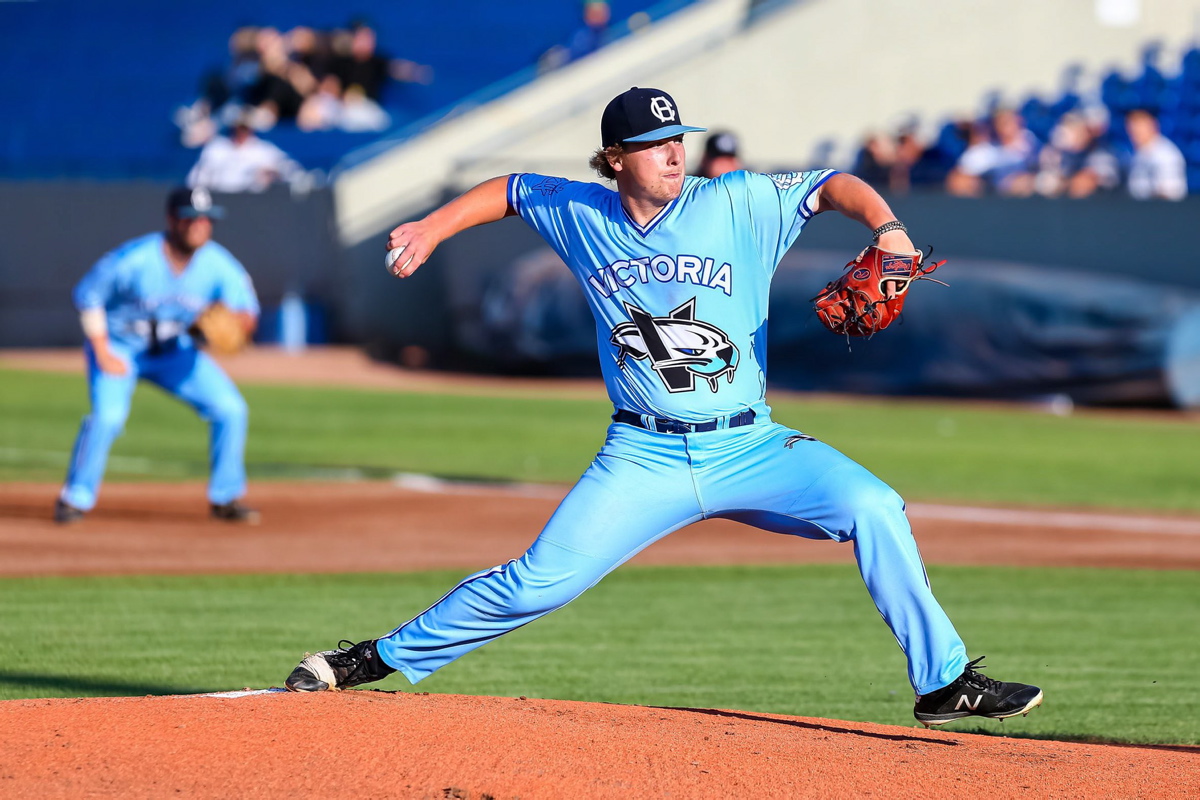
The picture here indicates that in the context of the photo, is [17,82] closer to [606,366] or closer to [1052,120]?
A: [1052,120]

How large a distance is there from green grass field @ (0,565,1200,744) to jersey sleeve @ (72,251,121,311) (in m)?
2.13

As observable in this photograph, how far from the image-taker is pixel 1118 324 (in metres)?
17.0

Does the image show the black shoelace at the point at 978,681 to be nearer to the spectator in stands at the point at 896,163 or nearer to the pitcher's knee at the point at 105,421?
the pitcher's knee at the point at 105,421

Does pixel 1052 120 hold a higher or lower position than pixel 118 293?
higher

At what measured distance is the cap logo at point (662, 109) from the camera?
4.73 m

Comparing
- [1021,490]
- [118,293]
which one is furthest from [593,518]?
[1021,490]

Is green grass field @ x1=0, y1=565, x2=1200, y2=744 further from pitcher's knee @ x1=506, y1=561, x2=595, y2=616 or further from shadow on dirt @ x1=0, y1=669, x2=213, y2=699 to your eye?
pitcher's knee @ x1=506, y1=561, x2=595, y2=616

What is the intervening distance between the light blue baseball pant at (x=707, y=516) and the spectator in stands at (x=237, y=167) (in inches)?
785

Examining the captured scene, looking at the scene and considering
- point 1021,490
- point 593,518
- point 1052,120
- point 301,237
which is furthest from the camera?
point 301,237

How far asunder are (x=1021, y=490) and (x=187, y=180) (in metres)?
16.3

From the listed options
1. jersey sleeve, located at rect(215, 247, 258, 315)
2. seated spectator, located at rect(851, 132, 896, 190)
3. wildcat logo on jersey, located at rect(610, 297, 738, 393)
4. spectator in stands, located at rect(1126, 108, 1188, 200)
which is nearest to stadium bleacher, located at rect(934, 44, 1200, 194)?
seated spectator, located at rect(851, 132, 896, 190)

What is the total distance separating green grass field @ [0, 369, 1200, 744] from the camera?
615 centimetres

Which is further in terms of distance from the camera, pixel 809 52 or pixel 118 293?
pixel 809 52

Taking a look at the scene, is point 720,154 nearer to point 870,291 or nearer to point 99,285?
point 99,285
